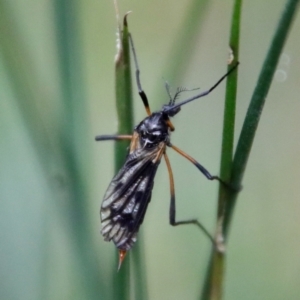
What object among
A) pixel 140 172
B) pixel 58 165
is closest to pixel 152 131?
pixel 140 172

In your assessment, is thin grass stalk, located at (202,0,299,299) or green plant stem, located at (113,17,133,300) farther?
green plant stem, located at (113,17,133,300)

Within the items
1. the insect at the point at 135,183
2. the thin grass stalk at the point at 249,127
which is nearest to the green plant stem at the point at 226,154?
the thin grass stalk at the point at 249,127

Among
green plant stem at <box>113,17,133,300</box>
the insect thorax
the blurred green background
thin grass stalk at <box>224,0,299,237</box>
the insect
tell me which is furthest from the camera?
the blurred green background

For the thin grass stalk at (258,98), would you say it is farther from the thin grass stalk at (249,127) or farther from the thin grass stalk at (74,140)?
the thin grass stalk at (74,140)

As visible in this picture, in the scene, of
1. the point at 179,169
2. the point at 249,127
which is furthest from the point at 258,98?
the point at 179,169

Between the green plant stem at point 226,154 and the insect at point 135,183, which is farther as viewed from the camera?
the insect at point 135,183

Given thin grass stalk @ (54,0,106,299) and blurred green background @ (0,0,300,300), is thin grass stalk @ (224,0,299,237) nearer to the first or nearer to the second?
thin grass stalk @ (54,0,106,299)

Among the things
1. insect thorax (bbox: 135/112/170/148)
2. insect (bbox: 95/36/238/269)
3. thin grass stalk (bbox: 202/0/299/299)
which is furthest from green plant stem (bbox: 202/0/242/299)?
insect thorax (bbox: 135/112/170/148)

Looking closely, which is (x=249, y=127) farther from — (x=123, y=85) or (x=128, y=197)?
(x=128, y=197)
